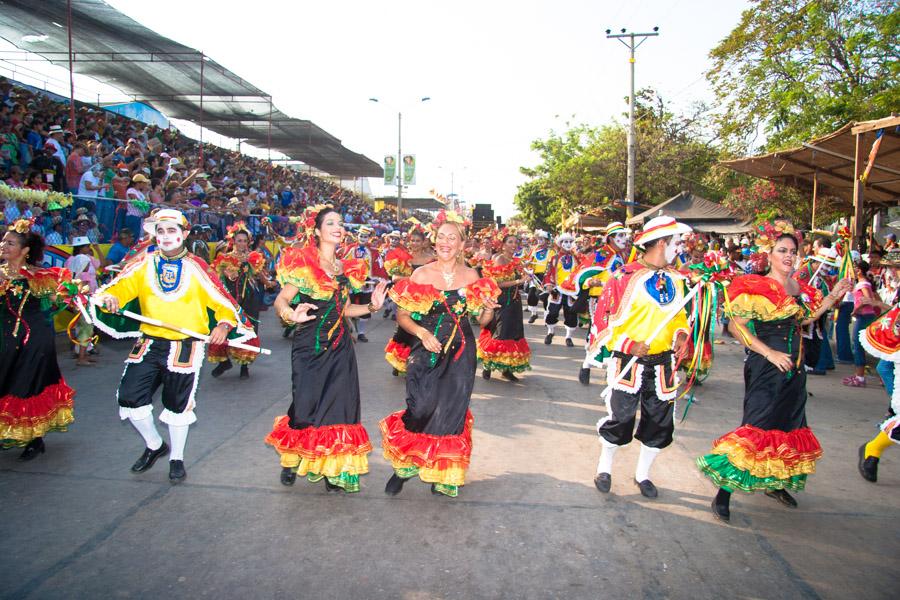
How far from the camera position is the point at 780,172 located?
14.1m

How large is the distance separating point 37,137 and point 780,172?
51.6 ft

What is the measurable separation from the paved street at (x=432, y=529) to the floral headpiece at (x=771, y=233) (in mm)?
1946

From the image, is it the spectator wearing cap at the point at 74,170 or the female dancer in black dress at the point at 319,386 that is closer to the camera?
the female dancer in black dress at the point at 319,386

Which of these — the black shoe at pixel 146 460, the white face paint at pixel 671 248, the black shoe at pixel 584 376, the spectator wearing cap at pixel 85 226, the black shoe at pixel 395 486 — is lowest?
the black shoe at pixel 395 486

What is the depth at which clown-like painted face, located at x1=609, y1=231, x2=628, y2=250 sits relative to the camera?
29.4 ft

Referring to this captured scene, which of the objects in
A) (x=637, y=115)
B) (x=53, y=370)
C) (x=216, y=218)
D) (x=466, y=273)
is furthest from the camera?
(x=637, y=115)

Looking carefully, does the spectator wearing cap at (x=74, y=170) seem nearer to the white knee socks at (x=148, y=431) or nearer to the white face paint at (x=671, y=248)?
the white knee socks at (x=148, y=431)

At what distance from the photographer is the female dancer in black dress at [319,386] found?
14.3 ft

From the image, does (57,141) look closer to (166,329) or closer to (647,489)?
(166,329)

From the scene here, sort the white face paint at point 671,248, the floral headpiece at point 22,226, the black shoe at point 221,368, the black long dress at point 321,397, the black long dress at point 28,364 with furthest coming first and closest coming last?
the black shoe at point 221,368
the floral headpiece at point 22,226
the black long dress at point 28,364
the white face paint at point 671,248
the black long dress at point 321,397

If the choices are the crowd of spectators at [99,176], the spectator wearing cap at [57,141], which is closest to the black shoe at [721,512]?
the crowd of spectators at [99,176]

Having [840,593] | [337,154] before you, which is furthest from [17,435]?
[337,154]

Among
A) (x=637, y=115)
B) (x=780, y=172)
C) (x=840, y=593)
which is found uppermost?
(x=637, y=115)

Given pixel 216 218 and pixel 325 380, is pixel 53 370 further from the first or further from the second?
pixel 216 218
